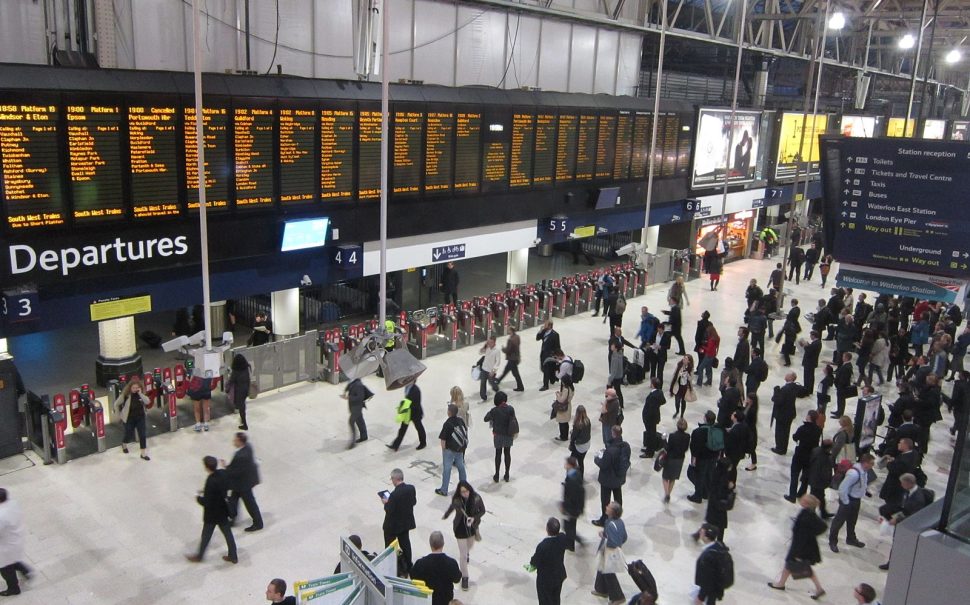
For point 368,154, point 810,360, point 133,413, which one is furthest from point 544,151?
point 133,413

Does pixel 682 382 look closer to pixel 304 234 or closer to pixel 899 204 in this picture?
pixel 899 204

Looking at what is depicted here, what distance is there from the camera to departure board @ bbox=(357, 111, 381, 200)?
47.7 feet

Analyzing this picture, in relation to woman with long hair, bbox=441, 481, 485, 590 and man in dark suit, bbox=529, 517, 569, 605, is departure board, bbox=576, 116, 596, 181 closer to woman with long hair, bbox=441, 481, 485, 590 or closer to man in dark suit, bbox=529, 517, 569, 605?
woman with long hair, bbox=441, 481, 485, 590

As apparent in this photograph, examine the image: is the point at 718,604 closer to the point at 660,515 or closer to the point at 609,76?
the point at 660,515

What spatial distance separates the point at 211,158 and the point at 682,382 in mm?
8428

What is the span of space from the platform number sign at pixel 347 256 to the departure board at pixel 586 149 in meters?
7.31

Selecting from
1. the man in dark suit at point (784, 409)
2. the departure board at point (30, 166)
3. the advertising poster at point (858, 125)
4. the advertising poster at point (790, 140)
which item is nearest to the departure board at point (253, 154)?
the departure board at point (30, 166)

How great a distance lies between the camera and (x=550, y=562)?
24.2 feet

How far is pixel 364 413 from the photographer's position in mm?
13555

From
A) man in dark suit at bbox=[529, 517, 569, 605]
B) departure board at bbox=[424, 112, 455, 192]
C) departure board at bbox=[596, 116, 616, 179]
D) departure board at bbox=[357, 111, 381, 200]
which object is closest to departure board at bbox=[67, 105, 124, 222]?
departure board at bbox=[357, 111, 381, 200]

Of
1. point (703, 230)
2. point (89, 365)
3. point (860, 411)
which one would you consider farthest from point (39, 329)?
point (703, 230)

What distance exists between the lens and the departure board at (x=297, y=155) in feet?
43.8

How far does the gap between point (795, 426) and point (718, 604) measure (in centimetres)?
624

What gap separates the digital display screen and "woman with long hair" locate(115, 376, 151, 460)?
354 cm
